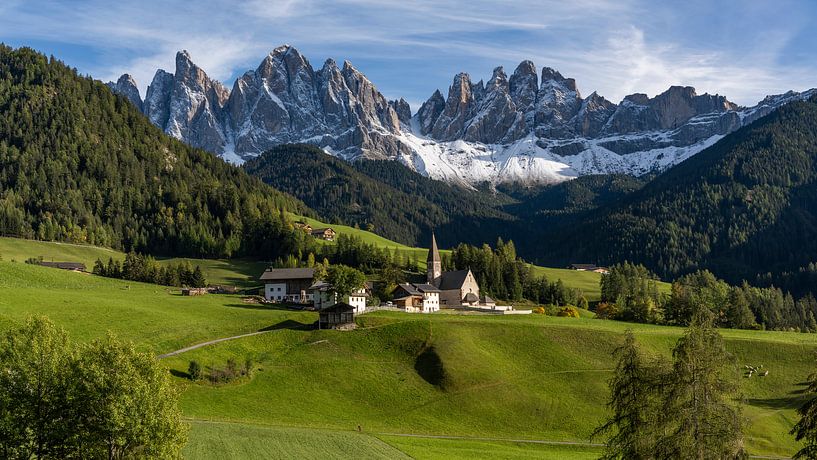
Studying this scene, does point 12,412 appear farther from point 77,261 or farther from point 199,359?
point 77,261

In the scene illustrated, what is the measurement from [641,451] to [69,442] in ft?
109

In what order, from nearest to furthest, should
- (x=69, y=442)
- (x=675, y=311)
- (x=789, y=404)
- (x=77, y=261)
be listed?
(x=69, y=442)
(x=789, y=404)
(x=675, y=311)
(x=77, y=261)

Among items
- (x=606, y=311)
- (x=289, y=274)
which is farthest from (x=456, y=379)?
(x=606, y=311)

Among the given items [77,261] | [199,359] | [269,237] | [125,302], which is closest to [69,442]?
[199,359]

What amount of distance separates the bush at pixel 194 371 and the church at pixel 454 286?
67.0 metres

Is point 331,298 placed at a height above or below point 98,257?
below

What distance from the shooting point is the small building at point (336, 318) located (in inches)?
4021

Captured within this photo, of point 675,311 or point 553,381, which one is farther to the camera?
point 675,311

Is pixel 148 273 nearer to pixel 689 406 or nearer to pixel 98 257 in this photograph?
pixel 98 257

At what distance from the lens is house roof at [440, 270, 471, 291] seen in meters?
143

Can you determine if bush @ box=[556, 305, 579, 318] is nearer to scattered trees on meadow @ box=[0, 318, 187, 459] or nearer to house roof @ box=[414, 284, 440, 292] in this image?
house roof @ box=[414, 284, 440, 292]

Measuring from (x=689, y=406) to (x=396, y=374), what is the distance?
5385cm

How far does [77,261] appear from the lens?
522 ft

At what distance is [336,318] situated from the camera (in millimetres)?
102375
